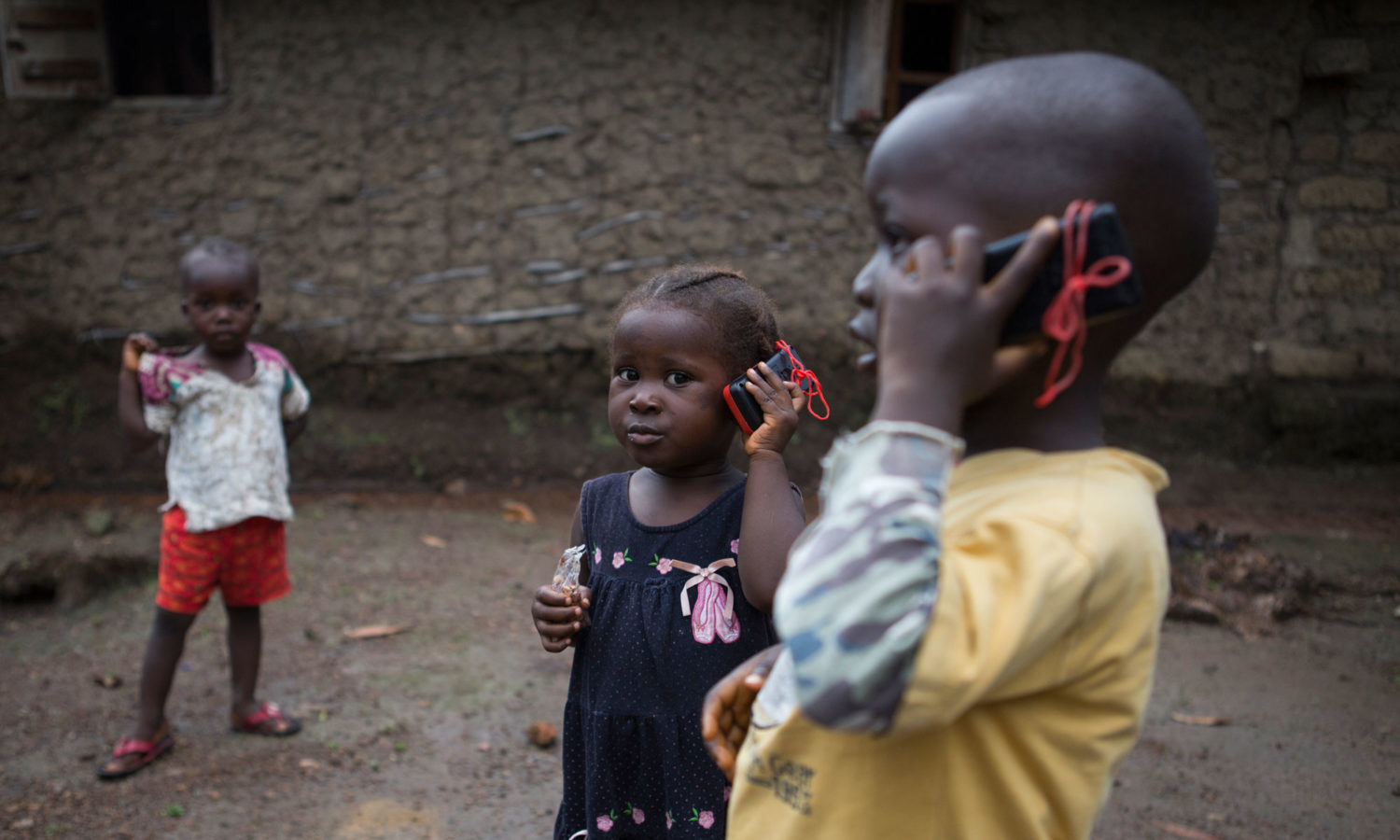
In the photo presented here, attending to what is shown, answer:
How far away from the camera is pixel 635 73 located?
6488 mm

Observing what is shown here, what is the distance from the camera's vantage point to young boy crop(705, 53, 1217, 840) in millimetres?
960

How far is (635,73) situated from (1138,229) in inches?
229

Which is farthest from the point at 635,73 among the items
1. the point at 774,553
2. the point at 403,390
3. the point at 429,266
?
the point at 774,553

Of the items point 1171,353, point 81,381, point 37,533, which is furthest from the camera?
point 1171,353

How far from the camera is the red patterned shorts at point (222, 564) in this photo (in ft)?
10.9

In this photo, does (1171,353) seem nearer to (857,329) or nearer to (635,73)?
(635,73)

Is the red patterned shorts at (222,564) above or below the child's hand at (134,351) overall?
below

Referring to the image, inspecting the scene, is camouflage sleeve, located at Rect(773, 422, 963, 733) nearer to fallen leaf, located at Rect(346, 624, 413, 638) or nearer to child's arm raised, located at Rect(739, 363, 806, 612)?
child's arm raised, located at Rect(739, 363, 806, 612)

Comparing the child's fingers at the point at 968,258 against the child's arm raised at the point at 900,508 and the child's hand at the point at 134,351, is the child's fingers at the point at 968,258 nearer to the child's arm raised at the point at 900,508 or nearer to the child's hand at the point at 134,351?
the child's arm raised at the point at 900,508

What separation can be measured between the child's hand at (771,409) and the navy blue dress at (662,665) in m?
0.16

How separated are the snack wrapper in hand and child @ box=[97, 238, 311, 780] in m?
1.87

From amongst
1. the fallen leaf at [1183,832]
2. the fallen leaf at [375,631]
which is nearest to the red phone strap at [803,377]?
the fallen leaf at [1183,832]

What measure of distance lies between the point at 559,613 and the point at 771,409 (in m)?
0.51

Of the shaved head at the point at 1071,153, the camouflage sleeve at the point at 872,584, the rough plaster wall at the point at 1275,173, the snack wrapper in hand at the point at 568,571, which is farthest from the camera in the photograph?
the rough plaster wall at the point at 1275,173
